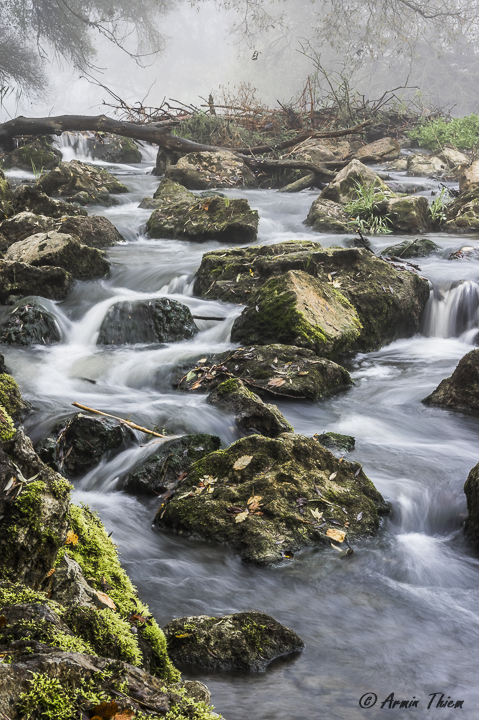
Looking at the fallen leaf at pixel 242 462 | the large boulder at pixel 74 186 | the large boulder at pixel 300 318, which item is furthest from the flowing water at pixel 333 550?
the large boulder at pixel 74 186

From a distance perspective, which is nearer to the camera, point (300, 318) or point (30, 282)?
point (300, 318)

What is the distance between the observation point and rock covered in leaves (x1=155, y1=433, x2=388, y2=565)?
354 cm

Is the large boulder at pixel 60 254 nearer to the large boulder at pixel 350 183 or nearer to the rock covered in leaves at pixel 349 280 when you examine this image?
the rock covered in leaves at pixel 349 280

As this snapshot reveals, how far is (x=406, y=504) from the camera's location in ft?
14.0

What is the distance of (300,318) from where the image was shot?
647 centimetres

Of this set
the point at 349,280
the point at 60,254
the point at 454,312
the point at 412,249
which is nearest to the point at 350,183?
the point at 412,249

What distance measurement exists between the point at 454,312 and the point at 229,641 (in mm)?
6900

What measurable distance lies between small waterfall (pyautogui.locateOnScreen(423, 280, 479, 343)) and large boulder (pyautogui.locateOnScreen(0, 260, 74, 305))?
17.0ft

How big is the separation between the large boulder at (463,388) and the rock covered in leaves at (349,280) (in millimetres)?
1547

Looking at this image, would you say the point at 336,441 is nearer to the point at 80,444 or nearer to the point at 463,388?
the point at 463,388

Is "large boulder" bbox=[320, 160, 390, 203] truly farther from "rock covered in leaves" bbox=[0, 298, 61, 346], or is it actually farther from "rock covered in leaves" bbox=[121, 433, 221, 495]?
"rock covered in leaves" bbox=[121, 433, 221, 495]

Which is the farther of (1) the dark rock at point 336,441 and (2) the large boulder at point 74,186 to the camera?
(2) the large boulder at point 74,186

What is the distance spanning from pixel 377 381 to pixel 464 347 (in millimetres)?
1860

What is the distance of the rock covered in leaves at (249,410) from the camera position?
15.7ft
